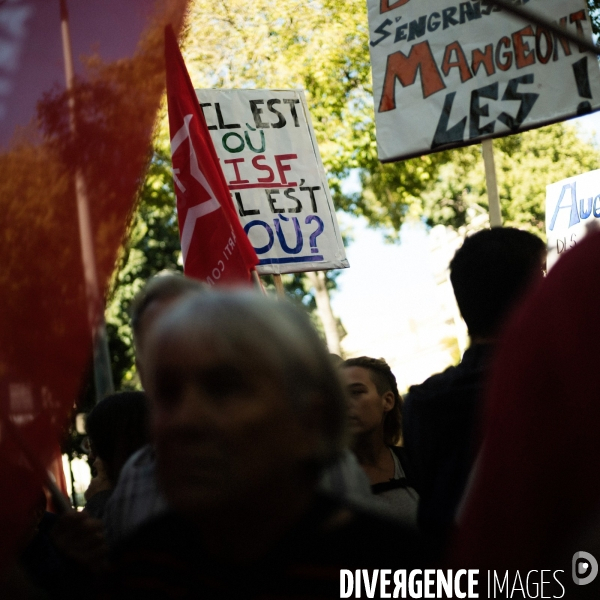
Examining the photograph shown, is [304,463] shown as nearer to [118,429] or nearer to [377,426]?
[118,429]

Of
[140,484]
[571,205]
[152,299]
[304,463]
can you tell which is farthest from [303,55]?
[304,463]

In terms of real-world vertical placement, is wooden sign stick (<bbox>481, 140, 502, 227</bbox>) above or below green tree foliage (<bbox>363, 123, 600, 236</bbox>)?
below

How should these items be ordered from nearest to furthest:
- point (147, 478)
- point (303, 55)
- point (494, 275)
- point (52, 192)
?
1. point (147, 478)
2. point (52, 192)
3. point (494, 275)
4. point (303, 55)

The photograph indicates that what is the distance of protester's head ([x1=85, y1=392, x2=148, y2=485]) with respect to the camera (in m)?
2.80

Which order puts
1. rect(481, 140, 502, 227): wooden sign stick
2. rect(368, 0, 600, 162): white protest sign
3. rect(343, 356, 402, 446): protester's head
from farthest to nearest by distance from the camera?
rect(368, 0, 600, 162): white protest sign → rect(481, 140, 502, 227): wooden sign stick → rect(343, 356, 402, 446): protester's head

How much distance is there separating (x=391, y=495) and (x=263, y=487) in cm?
190

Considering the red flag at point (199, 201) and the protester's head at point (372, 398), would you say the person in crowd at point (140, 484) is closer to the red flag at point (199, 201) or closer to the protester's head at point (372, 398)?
the protester's head at point (372, 398)

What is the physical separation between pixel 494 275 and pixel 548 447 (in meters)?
1.25

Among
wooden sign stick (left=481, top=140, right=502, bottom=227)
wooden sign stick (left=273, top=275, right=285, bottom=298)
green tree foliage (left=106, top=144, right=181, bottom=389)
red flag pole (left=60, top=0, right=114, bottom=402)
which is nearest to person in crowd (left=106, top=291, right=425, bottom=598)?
red flag pole (left=60, top=0, right=114, bottom=402)

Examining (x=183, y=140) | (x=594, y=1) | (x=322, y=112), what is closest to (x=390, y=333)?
(x=322, y=112)

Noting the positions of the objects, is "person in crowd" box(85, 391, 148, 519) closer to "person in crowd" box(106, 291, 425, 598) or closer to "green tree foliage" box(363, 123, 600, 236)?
"person in crowd" box(106, 291, 425, 598)

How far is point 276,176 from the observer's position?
5621 millimetres

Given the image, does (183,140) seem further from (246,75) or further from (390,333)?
(390,333)

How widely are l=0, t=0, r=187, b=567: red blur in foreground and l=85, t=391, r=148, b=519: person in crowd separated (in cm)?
81
